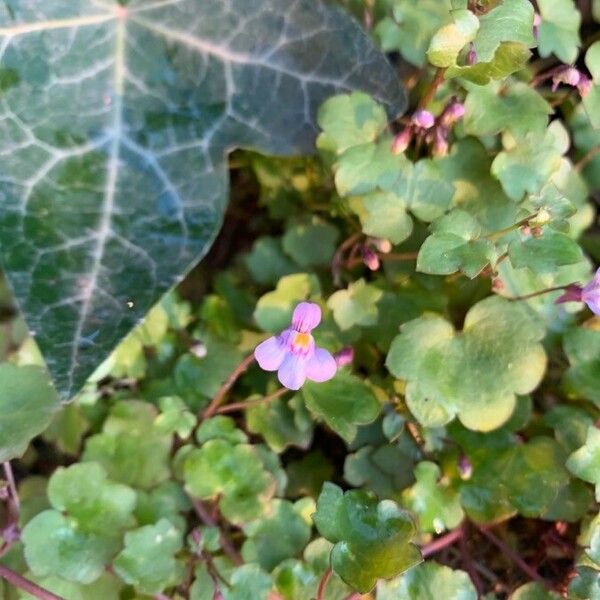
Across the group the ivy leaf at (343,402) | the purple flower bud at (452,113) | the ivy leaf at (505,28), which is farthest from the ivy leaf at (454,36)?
the ivy leaf at (343,402)

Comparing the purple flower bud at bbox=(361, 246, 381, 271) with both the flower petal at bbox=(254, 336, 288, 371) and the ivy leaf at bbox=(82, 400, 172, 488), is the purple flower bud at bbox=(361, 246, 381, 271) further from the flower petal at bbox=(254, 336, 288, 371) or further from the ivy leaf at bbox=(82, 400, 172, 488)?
the ivy leaf at bbox=(82, 400, 172, 488)

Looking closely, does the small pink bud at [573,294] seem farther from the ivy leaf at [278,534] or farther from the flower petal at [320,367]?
the ivy leaf at [278,534]

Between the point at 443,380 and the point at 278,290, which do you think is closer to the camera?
the point at 443,380

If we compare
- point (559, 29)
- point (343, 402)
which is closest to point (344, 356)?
point (343, 402)

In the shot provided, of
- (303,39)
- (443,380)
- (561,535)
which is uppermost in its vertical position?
(303,39)

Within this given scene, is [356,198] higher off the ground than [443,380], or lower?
higher

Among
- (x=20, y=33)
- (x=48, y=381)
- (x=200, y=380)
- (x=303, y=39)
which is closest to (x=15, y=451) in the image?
(x=48, y=381)

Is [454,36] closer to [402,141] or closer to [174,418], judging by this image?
[402,141]

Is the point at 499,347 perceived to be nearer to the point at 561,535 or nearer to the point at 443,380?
the point at 443,380
